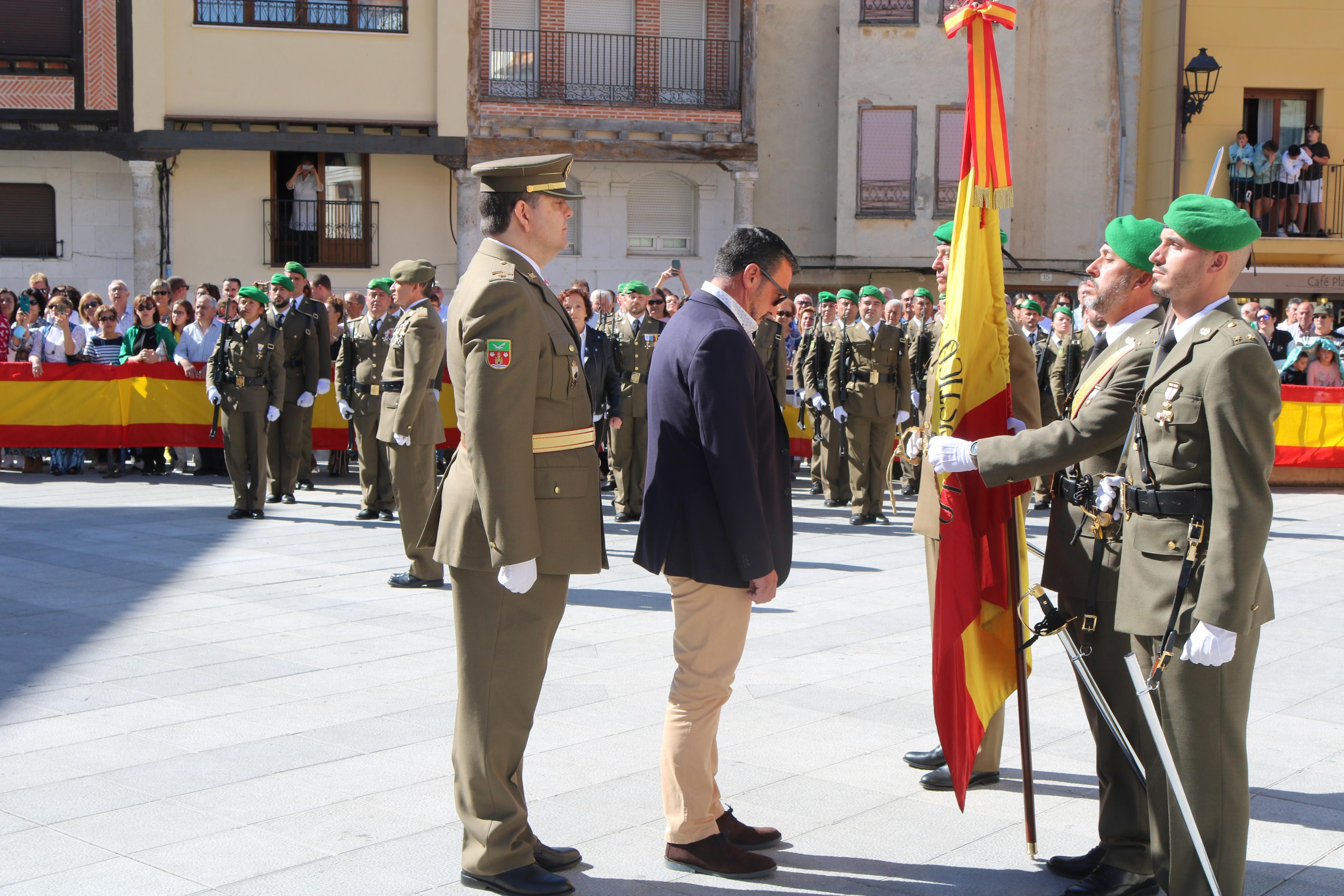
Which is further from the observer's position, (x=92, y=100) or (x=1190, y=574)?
(x=92, y=100)

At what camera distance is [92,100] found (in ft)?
75.0

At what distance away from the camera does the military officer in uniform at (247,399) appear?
11.5 meters

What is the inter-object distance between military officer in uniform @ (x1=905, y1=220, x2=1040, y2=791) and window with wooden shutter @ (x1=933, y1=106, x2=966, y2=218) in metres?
20.6

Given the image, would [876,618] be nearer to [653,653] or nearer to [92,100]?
[653,653]

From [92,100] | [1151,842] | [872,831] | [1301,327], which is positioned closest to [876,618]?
[872,831]

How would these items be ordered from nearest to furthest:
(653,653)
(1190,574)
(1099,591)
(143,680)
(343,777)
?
(1190,574) < (1099,591) < (343,777) < (143,680) < (653,653)

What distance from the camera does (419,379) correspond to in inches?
342

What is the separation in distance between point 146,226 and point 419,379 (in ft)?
54.0

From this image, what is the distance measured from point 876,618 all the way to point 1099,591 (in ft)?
12.5

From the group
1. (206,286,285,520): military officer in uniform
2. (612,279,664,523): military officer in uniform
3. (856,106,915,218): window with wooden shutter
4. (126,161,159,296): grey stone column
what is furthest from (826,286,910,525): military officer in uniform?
(126,161,159,296): grey stone column

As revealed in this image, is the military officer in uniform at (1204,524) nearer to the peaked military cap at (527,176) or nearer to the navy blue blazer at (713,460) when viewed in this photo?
the navy blue blazer at (713,460)

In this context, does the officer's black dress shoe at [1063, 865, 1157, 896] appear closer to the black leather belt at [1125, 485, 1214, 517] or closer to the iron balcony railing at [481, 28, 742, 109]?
the black leather belt at [1125, 485, 1214, 517]

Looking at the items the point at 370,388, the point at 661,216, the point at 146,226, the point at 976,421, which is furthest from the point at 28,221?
the point at 976,421

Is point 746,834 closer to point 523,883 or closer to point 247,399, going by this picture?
point 523,883
